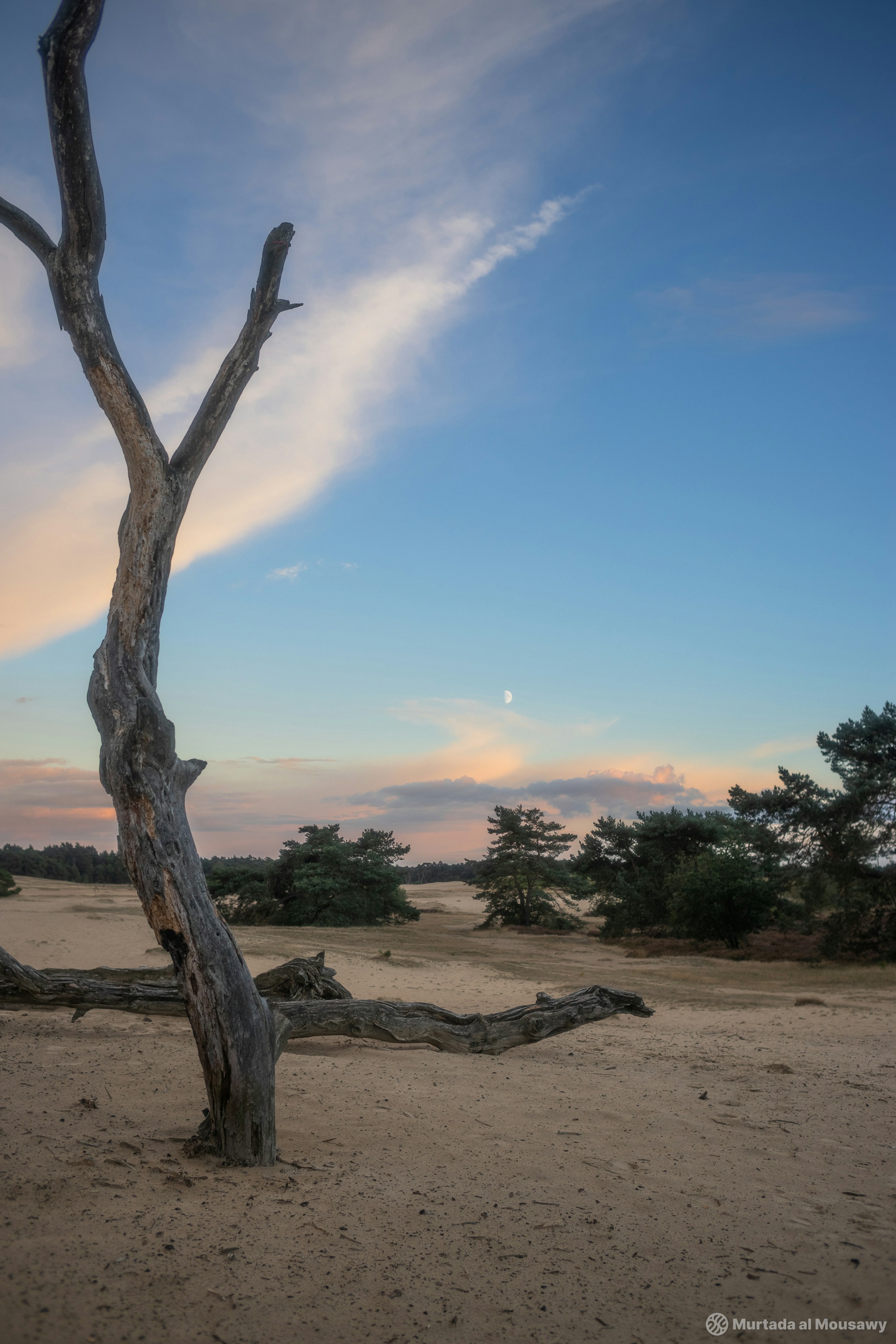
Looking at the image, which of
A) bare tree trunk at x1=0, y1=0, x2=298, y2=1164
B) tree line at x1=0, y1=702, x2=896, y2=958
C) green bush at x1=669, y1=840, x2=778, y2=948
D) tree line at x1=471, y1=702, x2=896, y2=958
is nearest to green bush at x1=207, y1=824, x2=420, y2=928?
tree line at x1=0, y1=702, x2=896, y2=958

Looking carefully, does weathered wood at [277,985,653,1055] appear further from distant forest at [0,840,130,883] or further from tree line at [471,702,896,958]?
distant forest at [0,840,130,883]

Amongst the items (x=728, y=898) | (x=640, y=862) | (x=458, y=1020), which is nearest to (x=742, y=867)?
(x=728, y=898)

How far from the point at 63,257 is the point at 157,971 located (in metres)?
6.98

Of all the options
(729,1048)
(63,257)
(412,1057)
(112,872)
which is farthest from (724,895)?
(112,872)

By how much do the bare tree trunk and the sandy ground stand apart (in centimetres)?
60

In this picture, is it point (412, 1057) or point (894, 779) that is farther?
point (894, 779)

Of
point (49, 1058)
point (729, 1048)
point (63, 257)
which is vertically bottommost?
point (729, 1048)

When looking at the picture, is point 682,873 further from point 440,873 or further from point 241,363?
point 440,873

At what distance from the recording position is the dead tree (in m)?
4.26

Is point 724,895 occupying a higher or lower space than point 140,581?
lower

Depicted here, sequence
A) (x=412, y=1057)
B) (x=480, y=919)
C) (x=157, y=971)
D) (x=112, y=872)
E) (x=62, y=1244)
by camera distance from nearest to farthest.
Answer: (x=62, y=1244), (x=412, y=1057), (x=157, y=971), (x=480, y=919), (x=112, y=872)

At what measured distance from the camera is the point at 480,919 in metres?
34.6

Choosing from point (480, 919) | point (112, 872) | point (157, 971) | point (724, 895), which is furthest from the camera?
point (112, 872)

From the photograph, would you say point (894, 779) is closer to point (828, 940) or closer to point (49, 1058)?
point (828, 940)
